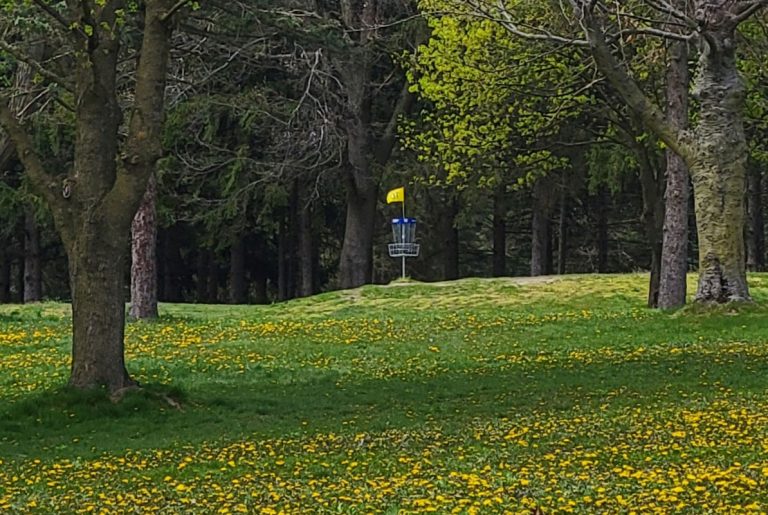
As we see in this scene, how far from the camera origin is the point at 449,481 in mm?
6742

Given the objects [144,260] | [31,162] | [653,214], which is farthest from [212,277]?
[31,162]

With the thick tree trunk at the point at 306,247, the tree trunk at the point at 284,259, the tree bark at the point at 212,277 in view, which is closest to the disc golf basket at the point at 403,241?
the thick tree trunk at the point at 306,247

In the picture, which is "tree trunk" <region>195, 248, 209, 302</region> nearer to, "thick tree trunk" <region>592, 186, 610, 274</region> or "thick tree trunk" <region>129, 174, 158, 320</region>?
"thick tree trunk" <region>592, 186, 610, 274</region>

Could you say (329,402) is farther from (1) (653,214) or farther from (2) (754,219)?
(2) (754,219)

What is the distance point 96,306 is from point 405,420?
10.6 feet

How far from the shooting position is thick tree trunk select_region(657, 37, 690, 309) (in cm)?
1855

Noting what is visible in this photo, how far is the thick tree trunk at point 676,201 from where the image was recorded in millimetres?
18547

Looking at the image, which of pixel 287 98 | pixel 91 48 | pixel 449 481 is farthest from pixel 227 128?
pixel 449 481

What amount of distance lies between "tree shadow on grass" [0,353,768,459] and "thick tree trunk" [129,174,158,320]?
771 cm

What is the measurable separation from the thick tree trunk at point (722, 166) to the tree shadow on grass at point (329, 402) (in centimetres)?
312

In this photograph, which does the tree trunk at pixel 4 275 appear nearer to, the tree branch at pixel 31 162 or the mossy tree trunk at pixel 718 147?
the mossy tree trunk at pixel 718 147

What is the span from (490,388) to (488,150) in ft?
33.3

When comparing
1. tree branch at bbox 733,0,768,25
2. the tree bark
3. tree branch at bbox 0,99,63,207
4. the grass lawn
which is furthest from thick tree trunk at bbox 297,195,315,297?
tree branch at bbox 0,99,63,207

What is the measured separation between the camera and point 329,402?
10711mm
